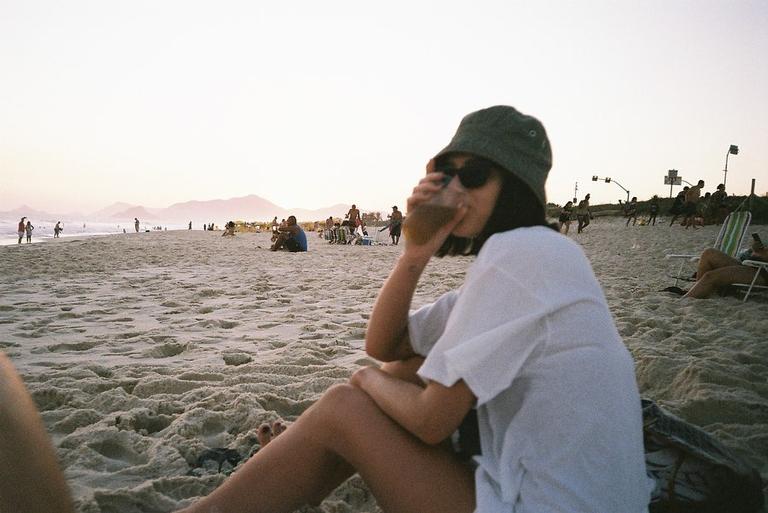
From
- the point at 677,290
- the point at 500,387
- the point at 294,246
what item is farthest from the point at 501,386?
the point at 294,246

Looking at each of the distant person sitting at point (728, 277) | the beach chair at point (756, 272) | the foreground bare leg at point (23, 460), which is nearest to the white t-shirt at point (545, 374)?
the foreground bare leg at point (23, 460)

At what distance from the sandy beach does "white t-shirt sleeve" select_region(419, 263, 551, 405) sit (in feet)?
3.38

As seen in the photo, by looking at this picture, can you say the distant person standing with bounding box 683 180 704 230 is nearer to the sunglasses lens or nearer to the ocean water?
the sunglasses lens

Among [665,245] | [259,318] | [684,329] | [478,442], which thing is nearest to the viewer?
[478,442]

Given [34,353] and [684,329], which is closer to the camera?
[34,353]

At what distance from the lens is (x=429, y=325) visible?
Result: 1417 mm

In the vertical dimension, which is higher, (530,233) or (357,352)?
(530,233)

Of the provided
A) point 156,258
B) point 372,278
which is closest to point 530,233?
point 372,278

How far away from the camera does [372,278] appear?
290 inches

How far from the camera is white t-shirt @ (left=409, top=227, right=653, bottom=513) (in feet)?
3.07

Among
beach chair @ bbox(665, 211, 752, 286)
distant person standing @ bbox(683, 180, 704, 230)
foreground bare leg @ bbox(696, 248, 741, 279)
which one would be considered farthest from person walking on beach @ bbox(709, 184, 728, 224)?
foreground bare leg @ bbox(696, 248, 741, 279)

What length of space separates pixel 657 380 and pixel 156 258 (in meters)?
10.9

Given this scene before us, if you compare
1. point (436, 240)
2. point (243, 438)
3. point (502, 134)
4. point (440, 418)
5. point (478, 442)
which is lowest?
point (243, 438)

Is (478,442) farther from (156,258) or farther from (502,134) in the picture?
(156,258)
